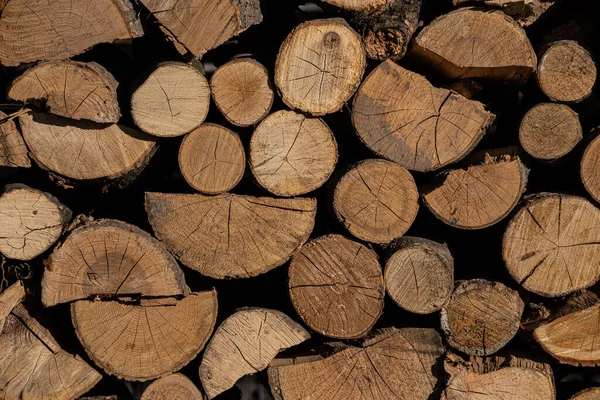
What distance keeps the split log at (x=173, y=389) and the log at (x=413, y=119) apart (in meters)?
1.55

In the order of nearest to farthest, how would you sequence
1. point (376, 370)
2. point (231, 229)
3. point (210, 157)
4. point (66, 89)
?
1. point (66, 89)
2. point (210, 157)
3. point (231, 229)
4. point (376, 370)

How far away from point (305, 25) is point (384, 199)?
0.92 meters

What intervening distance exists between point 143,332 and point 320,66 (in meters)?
1.56

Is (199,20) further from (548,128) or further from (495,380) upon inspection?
(495,380)

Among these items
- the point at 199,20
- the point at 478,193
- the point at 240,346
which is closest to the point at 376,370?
the point at 240,346

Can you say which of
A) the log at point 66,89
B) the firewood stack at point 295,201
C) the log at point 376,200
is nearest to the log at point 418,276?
the firewood stack at point 295,201

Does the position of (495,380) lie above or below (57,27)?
below

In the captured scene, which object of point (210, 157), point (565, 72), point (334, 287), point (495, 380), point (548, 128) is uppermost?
point (565, 72)

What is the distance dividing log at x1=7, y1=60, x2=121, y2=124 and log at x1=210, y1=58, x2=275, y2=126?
52 cm

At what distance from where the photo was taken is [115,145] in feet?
8.87

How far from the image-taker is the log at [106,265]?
8.63 feet

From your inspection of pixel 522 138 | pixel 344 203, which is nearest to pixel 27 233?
pixel 344 203

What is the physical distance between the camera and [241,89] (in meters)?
2.62

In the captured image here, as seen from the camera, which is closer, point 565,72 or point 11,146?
point 11,146
